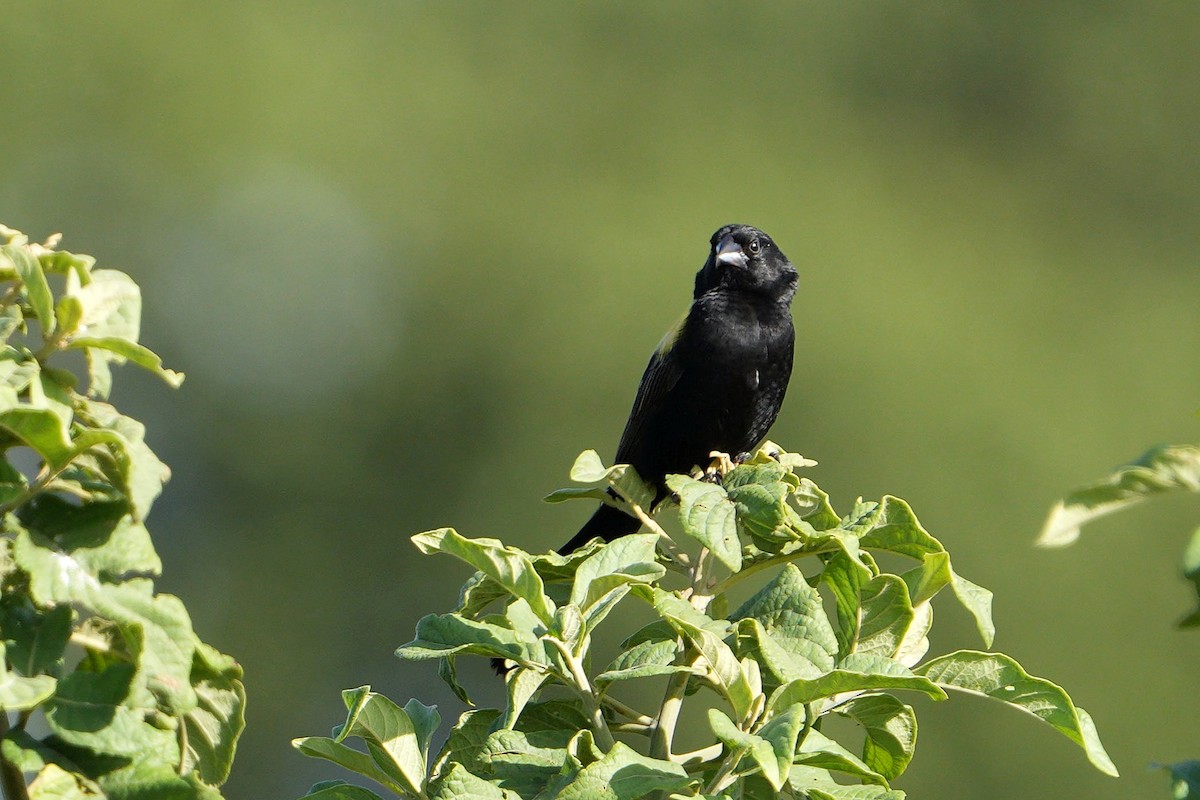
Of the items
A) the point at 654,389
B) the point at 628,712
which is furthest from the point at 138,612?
the point at 654,389

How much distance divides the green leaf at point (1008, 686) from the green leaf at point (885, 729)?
0.36 feet

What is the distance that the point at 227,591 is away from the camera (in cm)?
1536

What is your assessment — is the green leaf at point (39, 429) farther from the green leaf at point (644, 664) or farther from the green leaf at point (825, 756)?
the green leaf at point (825, 756)

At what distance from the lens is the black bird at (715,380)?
4.30 metres

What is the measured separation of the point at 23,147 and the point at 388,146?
4249 millimetres

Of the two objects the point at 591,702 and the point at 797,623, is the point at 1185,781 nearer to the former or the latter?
the point at 797,623

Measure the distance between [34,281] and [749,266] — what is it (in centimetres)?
342

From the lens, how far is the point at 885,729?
176 centimetres

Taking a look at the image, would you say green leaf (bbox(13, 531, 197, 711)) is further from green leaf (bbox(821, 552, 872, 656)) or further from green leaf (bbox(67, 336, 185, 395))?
green leaf (bbox(821, 552, 872, 656))

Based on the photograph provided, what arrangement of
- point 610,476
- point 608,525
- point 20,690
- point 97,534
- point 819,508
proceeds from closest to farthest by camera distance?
point 20,690, point 97,534, point 819,508, point 610,476, point 608,525

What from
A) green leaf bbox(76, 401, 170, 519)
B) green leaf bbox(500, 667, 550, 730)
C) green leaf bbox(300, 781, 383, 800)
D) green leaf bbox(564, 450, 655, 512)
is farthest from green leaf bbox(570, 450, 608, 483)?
green leaf bbox(76, 401, 170, 519)

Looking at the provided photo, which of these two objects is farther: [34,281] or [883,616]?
[883,616]

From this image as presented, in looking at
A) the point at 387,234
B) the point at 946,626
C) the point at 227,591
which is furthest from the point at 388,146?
the point at 946,626

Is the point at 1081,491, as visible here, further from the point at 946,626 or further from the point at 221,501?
the point at 221,501
